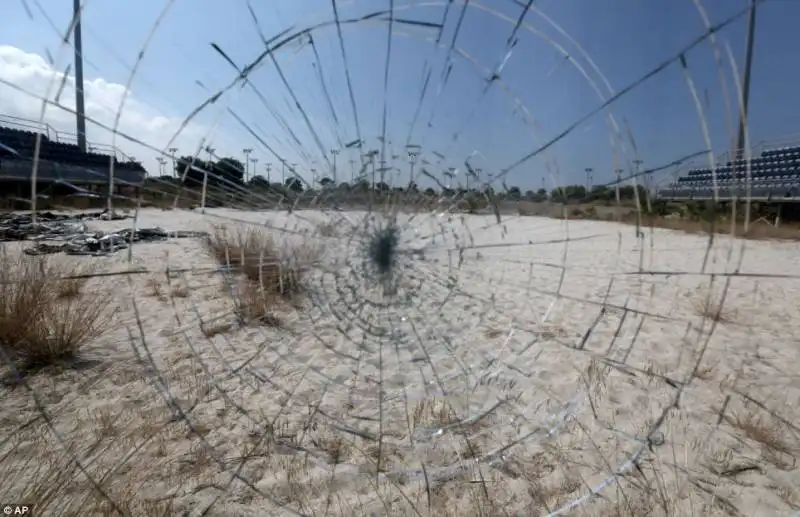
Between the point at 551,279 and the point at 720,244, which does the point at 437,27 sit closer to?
the point at 720,244

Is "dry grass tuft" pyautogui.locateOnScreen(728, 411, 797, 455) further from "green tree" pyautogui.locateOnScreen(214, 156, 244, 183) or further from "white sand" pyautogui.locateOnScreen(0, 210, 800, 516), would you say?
"green tree" pyautogui.locateOnScreen(214, 156, 244, 183)

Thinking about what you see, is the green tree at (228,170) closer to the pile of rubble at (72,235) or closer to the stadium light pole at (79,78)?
the stadium light pole at (79,78)

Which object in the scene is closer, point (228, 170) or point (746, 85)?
point (746, 85)

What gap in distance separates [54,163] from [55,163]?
0.4 inches

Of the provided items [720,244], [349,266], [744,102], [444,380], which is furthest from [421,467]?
[744,102]

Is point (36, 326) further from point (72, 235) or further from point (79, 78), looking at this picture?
point (72, 235)

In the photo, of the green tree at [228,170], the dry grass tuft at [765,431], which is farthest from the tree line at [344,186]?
the dry grass tuft at [765,431]

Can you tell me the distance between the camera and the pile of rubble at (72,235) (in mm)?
6238

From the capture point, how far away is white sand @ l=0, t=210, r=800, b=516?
2152mm

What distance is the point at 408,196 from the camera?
2721 millimetres

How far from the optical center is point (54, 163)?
1883mm

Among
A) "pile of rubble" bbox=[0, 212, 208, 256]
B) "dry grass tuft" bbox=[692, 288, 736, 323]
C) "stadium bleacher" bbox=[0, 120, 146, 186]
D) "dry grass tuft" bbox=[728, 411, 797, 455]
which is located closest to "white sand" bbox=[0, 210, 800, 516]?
"dry grass tuft" bbox=[728, 411, 797, 455]

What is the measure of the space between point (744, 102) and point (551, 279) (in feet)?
11.2

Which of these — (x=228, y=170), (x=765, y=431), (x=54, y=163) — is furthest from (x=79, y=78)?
(x=765, y=431)
